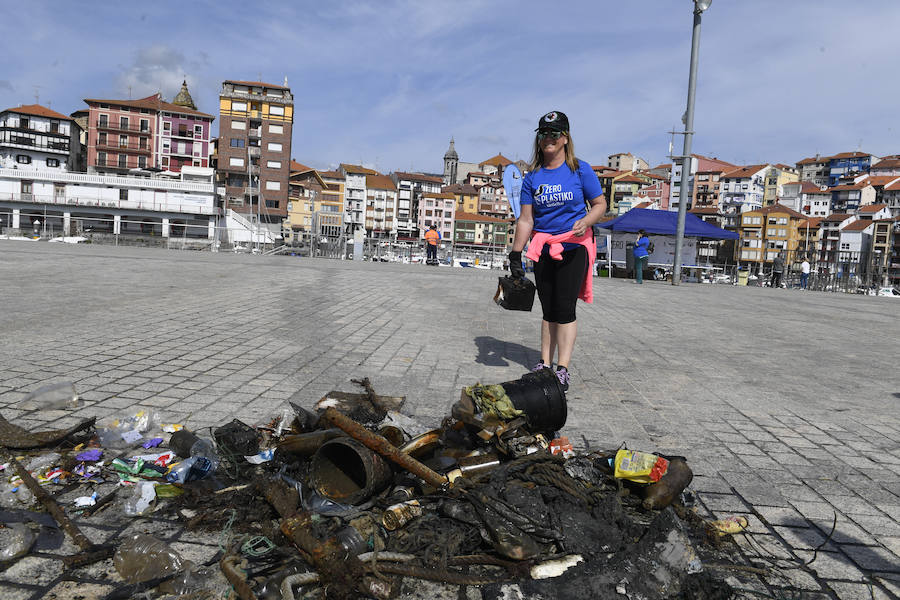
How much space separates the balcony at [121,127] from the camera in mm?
83938

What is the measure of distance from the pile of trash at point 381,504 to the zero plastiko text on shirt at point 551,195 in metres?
1.71

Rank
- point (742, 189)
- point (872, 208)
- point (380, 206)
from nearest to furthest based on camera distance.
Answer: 1. point (872, 208)
2. point (742, 189)
3. point (380, 206)

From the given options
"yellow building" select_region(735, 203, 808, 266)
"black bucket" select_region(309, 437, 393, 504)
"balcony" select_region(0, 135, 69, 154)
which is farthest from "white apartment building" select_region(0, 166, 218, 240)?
"yellow building" select_region(735, 203, 808, 266)

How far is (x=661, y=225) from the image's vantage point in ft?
81.3

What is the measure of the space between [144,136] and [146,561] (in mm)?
96664

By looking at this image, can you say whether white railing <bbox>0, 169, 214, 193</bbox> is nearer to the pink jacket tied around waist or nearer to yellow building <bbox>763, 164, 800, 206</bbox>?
the pink jacket tied around waist

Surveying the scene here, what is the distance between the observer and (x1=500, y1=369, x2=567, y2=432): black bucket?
324 cm

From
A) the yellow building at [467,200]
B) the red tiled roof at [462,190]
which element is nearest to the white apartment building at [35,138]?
the yellow building at [467,200]

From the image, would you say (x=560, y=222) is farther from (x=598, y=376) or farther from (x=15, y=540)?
(x=15, y=540)

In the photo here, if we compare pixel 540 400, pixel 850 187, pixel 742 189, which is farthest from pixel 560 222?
pixel 850 187

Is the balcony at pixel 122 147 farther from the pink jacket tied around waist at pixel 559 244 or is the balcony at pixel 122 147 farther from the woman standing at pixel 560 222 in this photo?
the pink jacket tied around waist at pixel 559 244

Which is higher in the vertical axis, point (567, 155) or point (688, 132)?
point (688, 132)

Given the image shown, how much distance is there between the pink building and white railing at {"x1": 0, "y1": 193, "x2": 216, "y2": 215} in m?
17.6

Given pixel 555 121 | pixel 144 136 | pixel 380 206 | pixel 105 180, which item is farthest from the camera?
pixel 380 206
